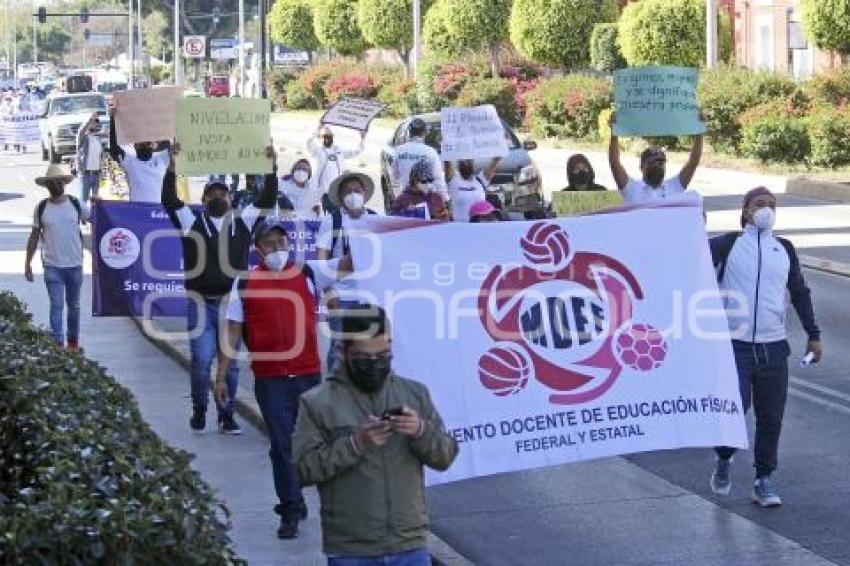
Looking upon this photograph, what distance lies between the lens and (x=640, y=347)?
33.4 feet

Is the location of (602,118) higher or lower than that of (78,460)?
higher

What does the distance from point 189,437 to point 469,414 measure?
3.88 meters

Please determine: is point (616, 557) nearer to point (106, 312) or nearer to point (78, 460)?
point (78, 460)

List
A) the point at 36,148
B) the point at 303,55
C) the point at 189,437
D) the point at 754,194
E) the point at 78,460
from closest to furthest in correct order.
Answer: the point at 78,460 → the point at 754,194 → the point at 189,437 → the point at 36,148 → the point at 303,55

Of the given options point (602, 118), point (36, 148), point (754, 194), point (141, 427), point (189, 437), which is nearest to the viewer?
point (141, 427)

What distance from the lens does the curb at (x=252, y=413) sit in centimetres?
964

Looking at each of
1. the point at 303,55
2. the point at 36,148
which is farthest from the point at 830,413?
the point at 303,55

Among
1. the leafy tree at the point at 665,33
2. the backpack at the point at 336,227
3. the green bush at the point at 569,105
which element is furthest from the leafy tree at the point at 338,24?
the backpack at the point at 336,227

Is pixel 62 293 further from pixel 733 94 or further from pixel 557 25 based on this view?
pixel 557 25

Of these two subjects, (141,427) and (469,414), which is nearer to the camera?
(141,427)

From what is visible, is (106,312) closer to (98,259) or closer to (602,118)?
(98,259)

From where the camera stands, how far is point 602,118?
4306cm

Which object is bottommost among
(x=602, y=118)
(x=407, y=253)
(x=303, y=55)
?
(x=407, y=253)

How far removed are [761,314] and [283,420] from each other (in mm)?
2808
